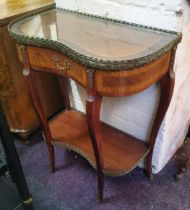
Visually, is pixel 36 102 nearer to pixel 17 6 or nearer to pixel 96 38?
pixel 96 38

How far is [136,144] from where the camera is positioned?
49.8 inches

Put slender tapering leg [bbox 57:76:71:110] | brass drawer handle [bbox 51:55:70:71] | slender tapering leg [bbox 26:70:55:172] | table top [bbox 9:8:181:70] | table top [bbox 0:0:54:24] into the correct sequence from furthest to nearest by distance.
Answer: slender tapering leg [bbox 57:76:71:110], table top [bbox 0:0:54:24], slender tapering leg [bbox 26:70:55:172], brass drawer handle [bbox 51:55:70:71], table top [bbox 9:8:181:70]

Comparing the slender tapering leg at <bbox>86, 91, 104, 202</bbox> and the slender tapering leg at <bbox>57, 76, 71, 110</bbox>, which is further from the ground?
the slender tapering leg at <bbox>86, 91, 104, 202</bbox>

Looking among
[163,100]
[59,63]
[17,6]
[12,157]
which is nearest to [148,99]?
[163,100]

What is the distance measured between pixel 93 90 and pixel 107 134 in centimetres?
52

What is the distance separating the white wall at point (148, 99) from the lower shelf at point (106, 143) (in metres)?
0.06

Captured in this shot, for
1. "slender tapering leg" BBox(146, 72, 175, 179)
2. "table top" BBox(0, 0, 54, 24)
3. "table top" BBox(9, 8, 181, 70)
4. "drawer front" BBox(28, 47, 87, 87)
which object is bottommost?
"slender tapering leg" BBox(146, 72, 175, 179)

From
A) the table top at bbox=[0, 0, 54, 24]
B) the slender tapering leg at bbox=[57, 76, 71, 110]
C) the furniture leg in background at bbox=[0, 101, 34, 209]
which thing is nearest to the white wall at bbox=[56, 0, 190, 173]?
the slender tapering leg at bbox=[57, 76, 71, 110]

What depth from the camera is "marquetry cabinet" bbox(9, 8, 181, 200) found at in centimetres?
82

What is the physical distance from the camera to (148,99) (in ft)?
3.80

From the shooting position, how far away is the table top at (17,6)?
4.14 ft

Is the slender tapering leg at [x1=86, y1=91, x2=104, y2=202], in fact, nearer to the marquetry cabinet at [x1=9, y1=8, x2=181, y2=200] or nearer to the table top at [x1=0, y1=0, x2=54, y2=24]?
the marquetry cabinet at [x1=9, y1=8, x2=181, y2=200]

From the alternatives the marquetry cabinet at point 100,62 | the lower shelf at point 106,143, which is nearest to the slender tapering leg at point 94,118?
the marquetry cabinet at point 100,62

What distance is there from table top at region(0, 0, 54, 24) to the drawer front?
353mm
